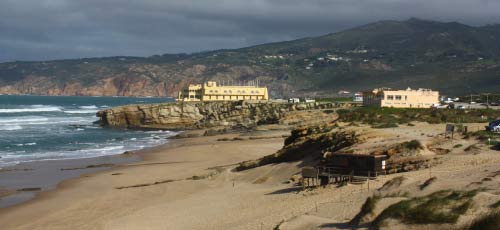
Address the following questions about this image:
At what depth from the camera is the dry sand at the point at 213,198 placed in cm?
1962

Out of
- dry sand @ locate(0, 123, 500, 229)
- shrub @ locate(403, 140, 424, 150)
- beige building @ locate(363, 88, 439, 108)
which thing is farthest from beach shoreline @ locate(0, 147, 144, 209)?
beige building @ locate(363, 88, 439, 108)

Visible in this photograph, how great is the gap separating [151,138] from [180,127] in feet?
63.5

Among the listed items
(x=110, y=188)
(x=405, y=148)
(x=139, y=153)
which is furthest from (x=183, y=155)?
(x=405, y=148)

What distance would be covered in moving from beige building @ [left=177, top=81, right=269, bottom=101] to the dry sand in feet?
235

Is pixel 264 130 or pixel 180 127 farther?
pixel 180 127

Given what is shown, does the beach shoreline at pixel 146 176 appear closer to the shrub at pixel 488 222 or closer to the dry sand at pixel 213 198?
the dry sand at pixel 213 198

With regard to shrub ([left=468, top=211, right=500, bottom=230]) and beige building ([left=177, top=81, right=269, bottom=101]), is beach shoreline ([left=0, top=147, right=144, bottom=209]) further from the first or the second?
beige building ([left=177, top=81, right=269, bottom=101])

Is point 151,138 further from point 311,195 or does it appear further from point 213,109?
point 311,195

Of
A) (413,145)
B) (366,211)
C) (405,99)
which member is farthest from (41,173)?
(405,99)

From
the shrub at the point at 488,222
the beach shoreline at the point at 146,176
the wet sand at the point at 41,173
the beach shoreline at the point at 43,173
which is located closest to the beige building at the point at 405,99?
the beach shoreline at the point at 146,176

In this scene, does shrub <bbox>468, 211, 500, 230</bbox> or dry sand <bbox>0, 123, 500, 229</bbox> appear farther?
dry sand <bbox>0, 123, 500, 229</bbox>

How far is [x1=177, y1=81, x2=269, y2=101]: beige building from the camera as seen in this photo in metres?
112

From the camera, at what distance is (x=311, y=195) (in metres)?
22.3

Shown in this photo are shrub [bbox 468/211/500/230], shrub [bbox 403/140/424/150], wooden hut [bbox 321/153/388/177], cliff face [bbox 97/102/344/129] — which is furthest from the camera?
cliff face [bbox 97/102/344/129]
